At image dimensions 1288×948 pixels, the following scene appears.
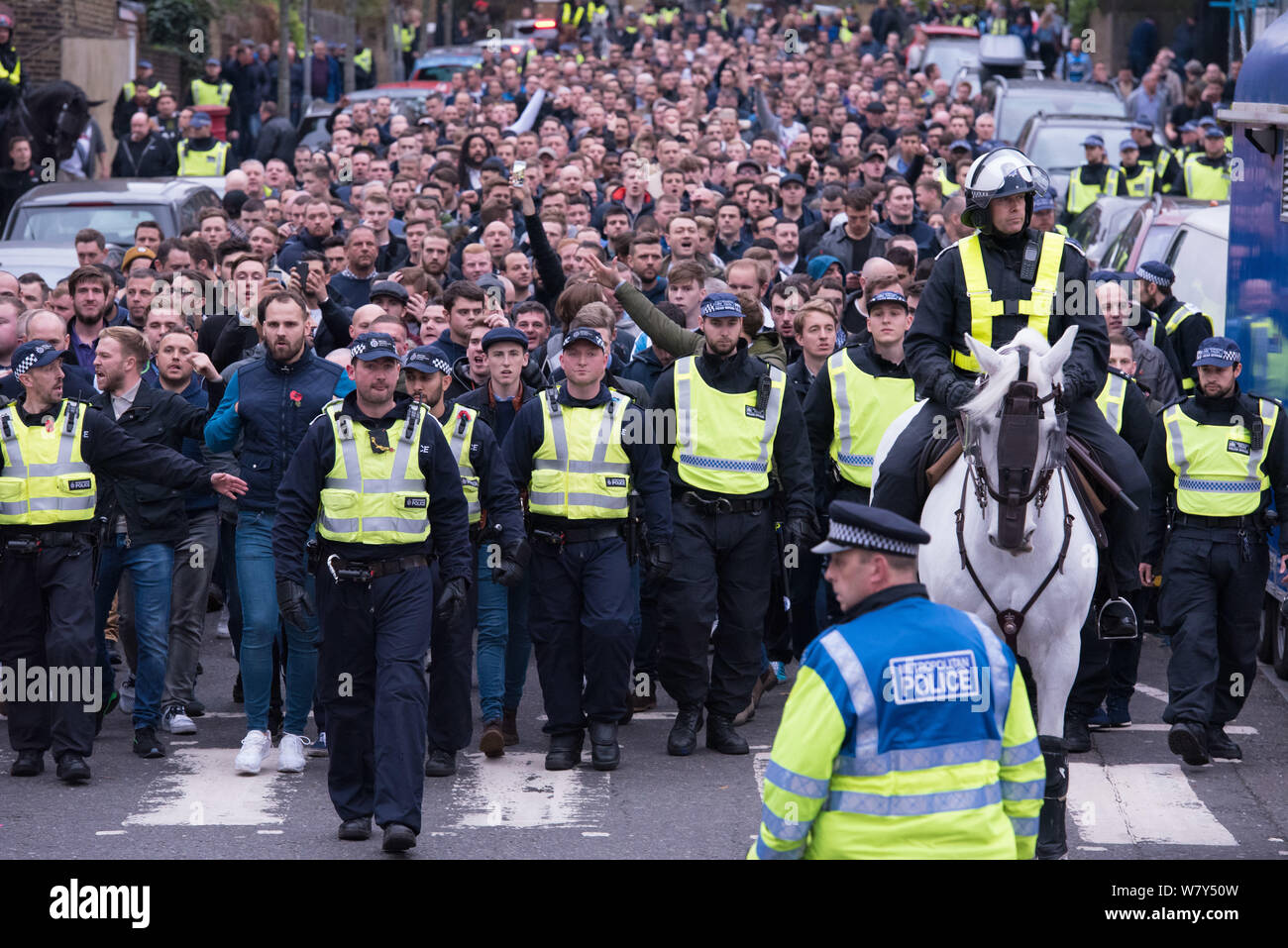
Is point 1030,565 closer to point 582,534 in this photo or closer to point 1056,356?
point 1056,356

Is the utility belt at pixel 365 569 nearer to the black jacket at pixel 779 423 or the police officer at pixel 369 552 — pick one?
the police officer at pixel 369 552

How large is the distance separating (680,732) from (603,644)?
663mm

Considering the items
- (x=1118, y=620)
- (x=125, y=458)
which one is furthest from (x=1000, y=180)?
(x=125, y=458)

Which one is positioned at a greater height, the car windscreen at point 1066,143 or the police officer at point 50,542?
the car windscreen at point 1066,143

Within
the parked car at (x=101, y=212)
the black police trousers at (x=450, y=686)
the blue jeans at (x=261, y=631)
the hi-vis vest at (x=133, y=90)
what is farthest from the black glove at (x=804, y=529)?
the hi-vis vest at (x=133, y=90)

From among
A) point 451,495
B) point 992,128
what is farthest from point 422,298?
point 992,128

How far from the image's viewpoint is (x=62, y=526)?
9.36 m

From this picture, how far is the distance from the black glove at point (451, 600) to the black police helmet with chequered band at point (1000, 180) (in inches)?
101

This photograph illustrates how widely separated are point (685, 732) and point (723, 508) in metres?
1.09

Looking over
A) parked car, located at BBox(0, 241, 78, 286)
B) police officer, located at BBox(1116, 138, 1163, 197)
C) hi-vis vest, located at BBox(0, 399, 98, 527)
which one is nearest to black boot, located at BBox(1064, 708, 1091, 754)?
hi-vis vest, located at BBox(0, 399, 98, 527)

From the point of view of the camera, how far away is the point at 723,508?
32.3 feet

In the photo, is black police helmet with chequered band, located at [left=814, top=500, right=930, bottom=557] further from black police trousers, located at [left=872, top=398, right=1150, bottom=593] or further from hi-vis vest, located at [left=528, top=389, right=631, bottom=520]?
hi-vis vest, located at [left=528, top=389, right=631, bottom=520]

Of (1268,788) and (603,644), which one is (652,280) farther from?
(1268,788)

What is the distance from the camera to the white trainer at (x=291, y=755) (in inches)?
372
